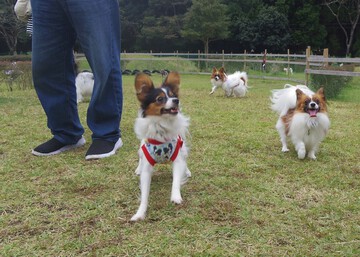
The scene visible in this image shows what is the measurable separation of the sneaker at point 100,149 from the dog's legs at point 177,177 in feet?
3.37

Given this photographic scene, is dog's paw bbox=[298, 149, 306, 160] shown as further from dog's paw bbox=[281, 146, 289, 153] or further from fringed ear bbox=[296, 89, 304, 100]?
fringed ear bbox=[296, 89, 304, 100]


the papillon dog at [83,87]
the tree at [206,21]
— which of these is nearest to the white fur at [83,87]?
the papillon dog at [83,87]

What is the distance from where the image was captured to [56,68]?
11.2 ft

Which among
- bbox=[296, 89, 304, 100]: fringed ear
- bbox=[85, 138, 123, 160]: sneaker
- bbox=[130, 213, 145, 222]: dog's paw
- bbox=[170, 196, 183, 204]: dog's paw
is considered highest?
bbox=[296, 89, 304, 100]: fringed ear

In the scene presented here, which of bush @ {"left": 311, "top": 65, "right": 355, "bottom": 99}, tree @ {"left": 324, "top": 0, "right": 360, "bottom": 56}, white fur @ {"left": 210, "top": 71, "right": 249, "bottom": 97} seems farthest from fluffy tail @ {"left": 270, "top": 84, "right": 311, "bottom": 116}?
tree @ {"left": 324, "top": 0, "right": 360, "bottom": 56}

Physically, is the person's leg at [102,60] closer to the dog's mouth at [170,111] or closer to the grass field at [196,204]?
the grass field at [196,204]

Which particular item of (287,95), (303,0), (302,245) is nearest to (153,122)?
(302,245)

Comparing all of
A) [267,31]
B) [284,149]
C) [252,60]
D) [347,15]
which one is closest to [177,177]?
[284,149]

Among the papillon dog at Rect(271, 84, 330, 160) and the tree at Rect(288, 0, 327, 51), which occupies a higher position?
the tree at Rect(288, 0, 327, 51)

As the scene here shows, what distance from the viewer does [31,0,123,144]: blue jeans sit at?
3.14 meters

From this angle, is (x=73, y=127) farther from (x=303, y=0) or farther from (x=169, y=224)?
(x=303, y=0)

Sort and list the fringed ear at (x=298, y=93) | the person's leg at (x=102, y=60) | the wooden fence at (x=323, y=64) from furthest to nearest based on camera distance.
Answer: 1. the wooden fence at (x=323, y=64)
2. the fringed ear at (x=298, y=93)
3. the person's leg at (x=102, y=60)

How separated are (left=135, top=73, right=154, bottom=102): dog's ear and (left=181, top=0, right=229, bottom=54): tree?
3048 centimetres

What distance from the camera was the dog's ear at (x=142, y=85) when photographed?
2.48 meters
